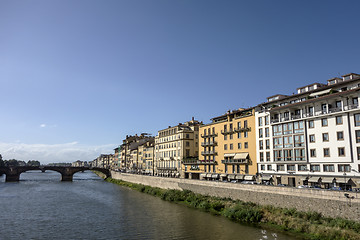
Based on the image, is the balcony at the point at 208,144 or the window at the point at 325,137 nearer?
the window at the point at 325,137

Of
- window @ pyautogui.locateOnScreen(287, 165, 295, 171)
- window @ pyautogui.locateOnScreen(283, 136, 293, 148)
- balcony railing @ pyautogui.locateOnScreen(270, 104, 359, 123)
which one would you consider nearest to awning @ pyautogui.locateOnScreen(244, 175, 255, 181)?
window @ pyautogui.locateOnScreen(287, 165, 295, 171)

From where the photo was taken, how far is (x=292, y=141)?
156 feet

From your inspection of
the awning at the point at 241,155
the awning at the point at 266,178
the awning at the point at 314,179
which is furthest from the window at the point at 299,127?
the awning at the point at 241,155

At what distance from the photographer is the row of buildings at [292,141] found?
3956 cm

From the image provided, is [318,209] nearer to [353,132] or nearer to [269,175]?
[353,132]

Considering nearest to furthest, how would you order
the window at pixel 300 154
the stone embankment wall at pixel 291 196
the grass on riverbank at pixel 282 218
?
the grass on riverbank at pixel 282 218, the stone embankment wall at pixel 291 196, the window at pixel 300 154

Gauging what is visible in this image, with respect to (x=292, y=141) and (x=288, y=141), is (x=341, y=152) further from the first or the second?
(x=288, y=141)

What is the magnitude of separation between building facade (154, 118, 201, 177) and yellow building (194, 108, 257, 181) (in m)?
8.14

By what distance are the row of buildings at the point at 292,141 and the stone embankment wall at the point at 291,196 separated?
6645 mm

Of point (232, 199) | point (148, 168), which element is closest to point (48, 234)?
point (232, 199)

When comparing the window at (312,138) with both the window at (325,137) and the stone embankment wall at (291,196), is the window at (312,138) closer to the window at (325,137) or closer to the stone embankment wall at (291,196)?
the window at (325,137)

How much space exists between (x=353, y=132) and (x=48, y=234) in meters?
42.3

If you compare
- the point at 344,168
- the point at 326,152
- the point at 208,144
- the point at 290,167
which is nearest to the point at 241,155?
the point at 290,167

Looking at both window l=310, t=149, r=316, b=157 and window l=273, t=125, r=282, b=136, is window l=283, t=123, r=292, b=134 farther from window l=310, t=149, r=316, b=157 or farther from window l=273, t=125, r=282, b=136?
window l=310, t=149, r=316, b=157
